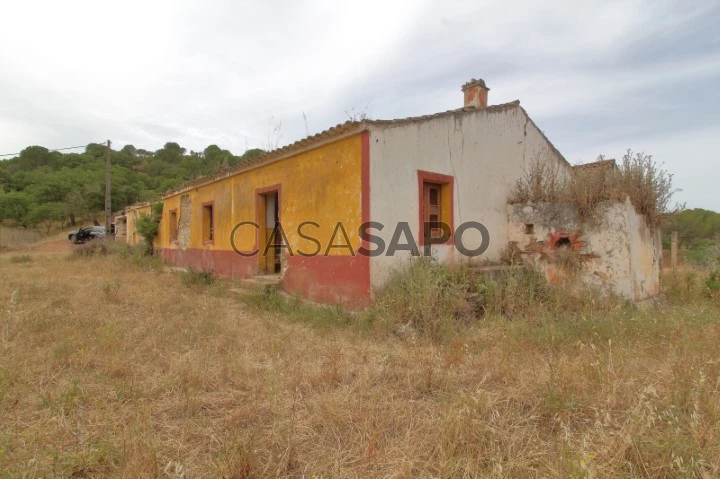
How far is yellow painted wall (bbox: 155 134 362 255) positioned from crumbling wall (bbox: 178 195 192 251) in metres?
2.27

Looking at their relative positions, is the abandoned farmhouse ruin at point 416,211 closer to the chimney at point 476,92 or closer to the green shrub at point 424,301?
the chimney at point 476,92

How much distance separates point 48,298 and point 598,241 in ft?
32.4

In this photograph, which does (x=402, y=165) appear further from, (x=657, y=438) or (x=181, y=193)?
(x=181, y=193)

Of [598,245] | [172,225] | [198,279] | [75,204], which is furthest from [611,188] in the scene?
[75,204]

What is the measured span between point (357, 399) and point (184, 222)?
1174 cm

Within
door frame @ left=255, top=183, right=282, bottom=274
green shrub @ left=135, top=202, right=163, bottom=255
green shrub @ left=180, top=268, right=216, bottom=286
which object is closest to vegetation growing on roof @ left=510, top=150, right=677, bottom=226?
door frame @ left=255, top=183, right=282, bottom=274

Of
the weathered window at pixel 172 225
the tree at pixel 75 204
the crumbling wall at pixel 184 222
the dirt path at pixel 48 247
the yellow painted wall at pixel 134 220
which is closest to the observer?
the crumbling wall at pixel 184 222

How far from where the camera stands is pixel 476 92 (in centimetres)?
858

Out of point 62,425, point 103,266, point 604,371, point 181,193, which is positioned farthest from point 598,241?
point 103,266

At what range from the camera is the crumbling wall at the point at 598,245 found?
6555 mm

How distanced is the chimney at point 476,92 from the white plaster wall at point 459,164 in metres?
0.58

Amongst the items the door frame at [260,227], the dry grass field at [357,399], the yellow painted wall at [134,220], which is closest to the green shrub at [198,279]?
the door frame at [260,227]

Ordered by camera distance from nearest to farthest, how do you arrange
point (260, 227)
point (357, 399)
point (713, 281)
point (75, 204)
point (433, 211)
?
point (357, 399), point (433, 211), point (713, 281), point (260, 227), point (75, 204)

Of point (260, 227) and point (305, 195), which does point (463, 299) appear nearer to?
point (305, 195)
